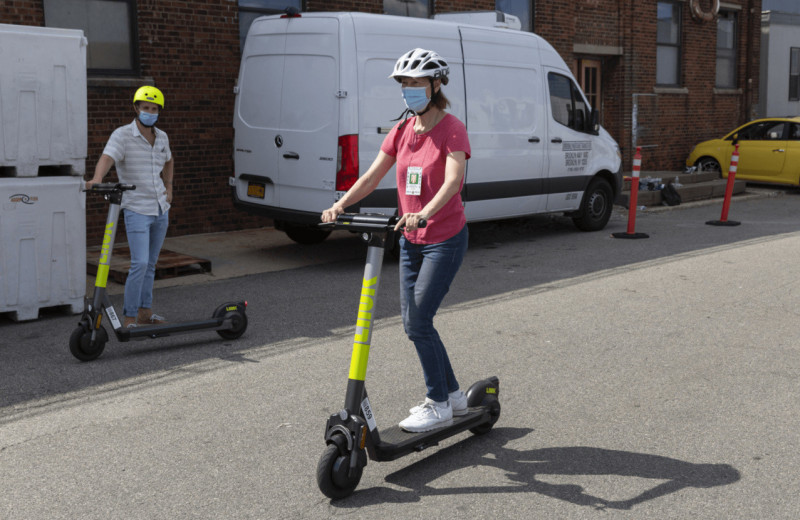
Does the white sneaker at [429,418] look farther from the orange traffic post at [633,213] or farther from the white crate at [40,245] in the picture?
the orange traffic post at [633,213]

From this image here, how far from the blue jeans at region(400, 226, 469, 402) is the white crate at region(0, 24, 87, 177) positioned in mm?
4260

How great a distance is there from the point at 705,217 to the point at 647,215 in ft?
3.04

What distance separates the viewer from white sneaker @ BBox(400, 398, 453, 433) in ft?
14.2

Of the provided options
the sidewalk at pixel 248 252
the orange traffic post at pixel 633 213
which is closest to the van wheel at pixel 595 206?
the orange traffic post at pixel 633 213

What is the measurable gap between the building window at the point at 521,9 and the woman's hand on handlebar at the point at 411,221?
13.8 meters

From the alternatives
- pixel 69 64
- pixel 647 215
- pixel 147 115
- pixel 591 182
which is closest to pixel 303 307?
pixel 147 115

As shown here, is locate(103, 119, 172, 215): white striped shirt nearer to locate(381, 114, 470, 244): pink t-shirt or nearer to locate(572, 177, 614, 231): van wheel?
locate(381, 114, 470, 244): pink t-shirt

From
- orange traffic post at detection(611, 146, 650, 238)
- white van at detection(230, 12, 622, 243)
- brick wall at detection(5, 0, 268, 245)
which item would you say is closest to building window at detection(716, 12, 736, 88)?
orange traffic post at detection(611, 146, 650, 238)

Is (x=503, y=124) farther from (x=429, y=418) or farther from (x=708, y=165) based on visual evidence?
(x=708, y=165)

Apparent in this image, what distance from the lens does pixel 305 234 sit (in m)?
11.3

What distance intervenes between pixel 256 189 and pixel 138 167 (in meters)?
3.45

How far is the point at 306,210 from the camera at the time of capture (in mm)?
9461

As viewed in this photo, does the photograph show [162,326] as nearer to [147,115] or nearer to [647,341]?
[147,115]

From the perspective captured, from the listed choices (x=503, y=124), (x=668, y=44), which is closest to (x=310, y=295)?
(x=503, y=124)
